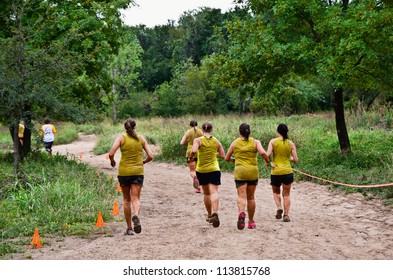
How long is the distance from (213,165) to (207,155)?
0.66ft

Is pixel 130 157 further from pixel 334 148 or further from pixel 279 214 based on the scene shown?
pixel 334 148

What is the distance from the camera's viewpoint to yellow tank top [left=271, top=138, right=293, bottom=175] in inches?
336

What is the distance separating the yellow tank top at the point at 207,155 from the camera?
27.1 ft

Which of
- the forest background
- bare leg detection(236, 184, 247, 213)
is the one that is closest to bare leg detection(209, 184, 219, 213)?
bare leg detection(236, 184, 247, 213)

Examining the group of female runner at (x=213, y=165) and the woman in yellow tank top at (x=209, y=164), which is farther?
the woman in yellow tank top at (x=209, y=164)

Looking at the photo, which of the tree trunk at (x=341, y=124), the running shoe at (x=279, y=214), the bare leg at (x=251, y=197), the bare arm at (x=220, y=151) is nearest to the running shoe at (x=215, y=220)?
the bare leg at (x=251, y=197)

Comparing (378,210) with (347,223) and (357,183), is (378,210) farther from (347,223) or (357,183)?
(357,183)

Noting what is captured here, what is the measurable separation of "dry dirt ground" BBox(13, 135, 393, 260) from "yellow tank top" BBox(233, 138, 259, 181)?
3.05 ft

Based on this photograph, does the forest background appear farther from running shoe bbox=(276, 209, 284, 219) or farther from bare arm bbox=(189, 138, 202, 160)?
running shoe bbox=(276, 209, 284, 219)

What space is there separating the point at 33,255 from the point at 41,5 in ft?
32.8

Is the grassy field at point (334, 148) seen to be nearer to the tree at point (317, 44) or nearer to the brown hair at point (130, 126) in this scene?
the tree at point (317, 44)

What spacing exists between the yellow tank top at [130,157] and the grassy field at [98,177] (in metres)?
1.55

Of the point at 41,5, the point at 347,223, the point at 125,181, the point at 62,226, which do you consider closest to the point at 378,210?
the point at 347,223

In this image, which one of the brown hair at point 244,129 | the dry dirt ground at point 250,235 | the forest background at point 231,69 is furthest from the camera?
the forest background at point 231,69
